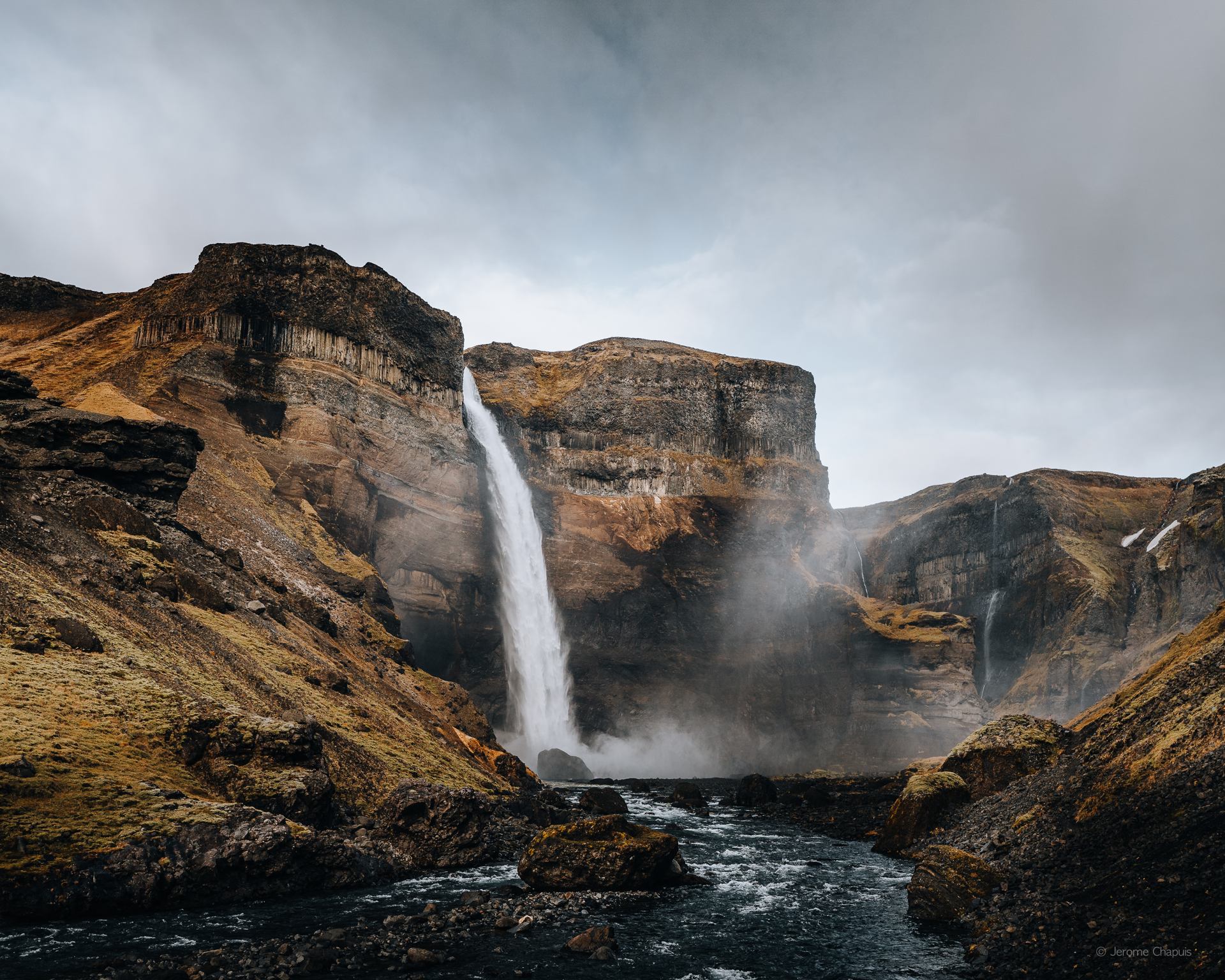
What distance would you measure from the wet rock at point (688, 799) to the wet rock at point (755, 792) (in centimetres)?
422

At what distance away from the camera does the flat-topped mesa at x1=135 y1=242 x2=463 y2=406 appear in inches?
2739

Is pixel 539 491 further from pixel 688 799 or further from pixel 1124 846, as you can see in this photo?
pixel 1124 846

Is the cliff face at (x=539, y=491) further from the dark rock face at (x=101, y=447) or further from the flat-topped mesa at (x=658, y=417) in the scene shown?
the dark rock face at (x=101, y=447)

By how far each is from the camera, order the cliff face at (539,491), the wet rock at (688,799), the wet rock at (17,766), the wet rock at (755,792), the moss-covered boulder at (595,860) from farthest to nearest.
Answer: the cliff face at (539,491) → the wet rock at (755,792) → the wet rock at (688,799) → the moss-covered boulder at (595,860) → the wet rock at (17,766)

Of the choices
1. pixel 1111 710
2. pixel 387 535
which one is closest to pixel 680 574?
pixel 387 535

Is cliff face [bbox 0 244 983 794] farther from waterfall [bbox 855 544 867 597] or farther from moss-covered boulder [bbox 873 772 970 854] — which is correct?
waterfall [bbox 855 544 867 597]

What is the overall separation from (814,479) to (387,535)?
215 ft

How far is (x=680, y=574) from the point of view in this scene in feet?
332

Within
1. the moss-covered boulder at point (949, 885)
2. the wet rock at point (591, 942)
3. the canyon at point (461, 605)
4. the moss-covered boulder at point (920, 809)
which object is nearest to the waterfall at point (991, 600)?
the canyon at point (461, 605)

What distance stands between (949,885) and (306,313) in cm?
6858

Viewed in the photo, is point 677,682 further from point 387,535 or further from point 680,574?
point 387,535

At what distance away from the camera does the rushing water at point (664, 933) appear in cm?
1712

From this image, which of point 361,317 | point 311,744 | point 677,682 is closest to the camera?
point 311,744

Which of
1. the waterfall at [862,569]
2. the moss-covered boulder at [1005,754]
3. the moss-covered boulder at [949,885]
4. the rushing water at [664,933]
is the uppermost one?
the waterfall at [862,569]
